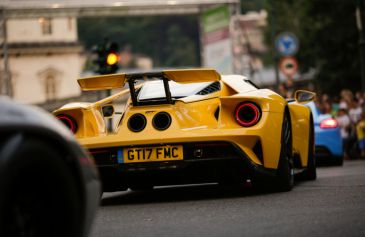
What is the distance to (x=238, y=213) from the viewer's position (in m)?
7.20

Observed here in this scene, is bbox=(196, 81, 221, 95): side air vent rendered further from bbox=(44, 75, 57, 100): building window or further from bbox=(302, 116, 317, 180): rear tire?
bbox=(44, 75, 57, 100): building window

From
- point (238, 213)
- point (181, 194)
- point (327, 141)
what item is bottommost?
point (327, 141)

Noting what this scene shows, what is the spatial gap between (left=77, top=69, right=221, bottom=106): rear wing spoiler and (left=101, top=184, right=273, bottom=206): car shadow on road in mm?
917

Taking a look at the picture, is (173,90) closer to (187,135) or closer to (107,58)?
(187,135)

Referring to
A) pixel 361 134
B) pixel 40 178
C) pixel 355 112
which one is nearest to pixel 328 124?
pixel 361 134

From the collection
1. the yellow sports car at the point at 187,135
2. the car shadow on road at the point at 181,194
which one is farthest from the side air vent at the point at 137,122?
the car shadow on road at the point at 181,194

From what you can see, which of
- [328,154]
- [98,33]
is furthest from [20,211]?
[98,33]

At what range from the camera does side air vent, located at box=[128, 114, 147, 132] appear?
27.9 ft

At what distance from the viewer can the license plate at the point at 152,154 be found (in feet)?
27.4

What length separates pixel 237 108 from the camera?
27.8 ft

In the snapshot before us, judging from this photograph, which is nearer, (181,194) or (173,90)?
(173,90)

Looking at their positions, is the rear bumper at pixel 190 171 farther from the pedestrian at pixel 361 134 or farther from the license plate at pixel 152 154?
the pedestrian at pixel 361 134

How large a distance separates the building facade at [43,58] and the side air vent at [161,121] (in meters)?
78.5

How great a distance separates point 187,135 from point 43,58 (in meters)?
83.1
